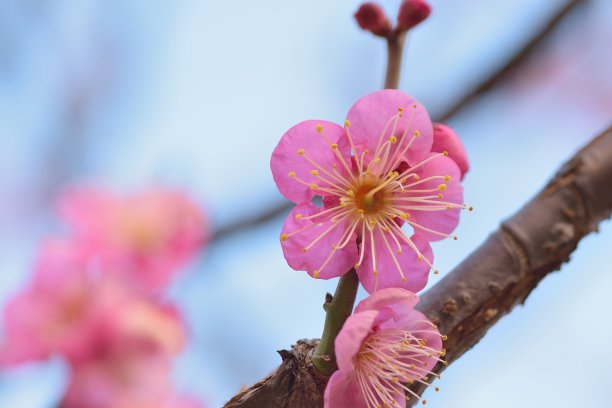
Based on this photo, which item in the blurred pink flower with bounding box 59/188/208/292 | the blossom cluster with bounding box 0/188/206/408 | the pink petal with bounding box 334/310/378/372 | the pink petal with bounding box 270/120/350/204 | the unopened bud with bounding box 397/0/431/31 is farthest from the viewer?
the blurred pink flower with bounding box 59/188/208/292

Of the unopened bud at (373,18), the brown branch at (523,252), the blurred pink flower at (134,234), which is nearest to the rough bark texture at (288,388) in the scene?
the brown branch at (523,252)

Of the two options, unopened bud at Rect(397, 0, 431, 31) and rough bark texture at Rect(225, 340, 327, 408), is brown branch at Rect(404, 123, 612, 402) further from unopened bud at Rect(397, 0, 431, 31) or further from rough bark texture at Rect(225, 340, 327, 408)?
unopened bud at Rect(397, 0, 431, 31)

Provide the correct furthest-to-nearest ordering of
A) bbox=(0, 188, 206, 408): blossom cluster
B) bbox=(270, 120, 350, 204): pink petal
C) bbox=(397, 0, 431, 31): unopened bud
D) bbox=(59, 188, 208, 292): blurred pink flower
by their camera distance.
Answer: bbox=(59, 188, 208, 292): blurred pink flower → bbox=(0, 188, 206, 408): blossom cluster → bbox=(397, 0, 431, 31): unopened bud → bbox=(270, 120, 350, 204): pink petal

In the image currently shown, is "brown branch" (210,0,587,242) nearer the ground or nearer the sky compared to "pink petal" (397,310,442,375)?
nearer the sky

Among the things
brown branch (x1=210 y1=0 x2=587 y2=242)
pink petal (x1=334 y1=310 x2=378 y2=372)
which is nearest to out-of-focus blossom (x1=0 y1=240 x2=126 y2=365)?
brown branch (x1=210 y1=0 x2=587 y2=242)

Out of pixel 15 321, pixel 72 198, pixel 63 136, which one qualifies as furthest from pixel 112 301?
pixel 63 136

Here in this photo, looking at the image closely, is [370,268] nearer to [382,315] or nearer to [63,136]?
[382,315]
